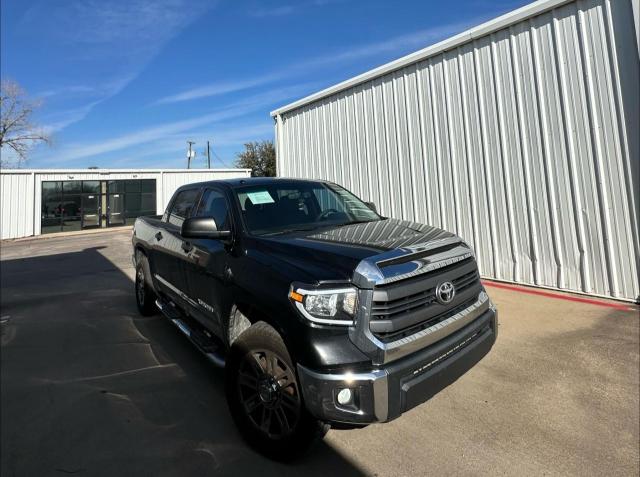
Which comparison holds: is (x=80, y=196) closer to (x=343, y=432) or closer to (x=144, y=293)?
(x=144, y=293)

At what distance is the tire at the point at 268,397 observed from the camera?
2209mm

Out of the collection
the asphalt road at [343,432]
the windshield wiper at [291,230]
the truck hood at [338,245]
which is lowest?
the asphalt road at [343,432]

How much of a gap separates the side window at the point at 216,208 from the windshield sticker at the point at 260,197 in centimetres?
24

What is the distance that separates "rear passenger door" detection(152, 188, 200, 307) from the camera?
383 cm

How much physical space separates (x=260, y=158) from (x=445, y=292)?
3587 cm

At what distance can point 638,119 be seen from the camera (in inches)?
194

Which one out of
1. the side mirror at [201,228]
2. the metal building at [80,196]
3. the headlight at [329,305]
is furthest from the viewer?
the metal building at [80,196]

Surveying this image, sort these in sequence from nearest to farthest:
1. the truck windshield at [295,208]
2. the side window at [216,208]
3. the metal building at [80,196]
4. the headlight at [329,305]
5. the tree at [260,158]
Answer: the headlight at [329,305] < the truck windshield at [295,208] < the side window at [216,208] < the metal building at [80,196] < the tree at [260,158]

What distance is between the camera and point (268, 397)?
2352mm

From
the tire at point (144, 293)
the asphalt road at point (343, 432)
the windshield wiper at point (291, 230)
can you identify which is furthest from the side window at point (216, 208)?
the tire at point (144, 293)

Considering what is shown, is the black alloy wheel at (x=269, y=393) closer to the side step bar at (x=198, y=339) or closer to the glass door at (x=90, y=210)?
the side step bar at (x=198, y=339)

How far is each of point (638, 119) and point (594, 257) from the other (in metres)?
1.89

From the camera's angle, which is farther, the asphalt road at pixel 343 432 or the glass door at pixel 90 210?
the glass door at pixel 90 210

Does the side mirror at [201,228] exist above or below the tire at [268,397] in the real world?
above
